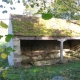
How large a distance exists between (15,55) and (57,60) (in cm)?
430

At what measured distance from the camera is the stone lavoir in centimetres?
1440

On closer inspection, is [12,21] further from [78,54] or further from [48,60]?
[78,54]

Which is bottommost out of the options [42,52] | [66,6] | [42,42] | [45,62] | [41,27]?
[45,62]

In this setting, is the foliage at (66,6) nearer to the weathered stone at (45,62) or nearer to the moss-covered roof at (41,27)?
the moss-covered roof at (41,27)

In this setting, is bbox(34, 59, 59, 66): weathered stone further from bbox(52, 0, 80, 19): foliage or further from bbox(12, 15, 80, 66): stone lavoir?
bbox(52, 0, 80, 19): foliage

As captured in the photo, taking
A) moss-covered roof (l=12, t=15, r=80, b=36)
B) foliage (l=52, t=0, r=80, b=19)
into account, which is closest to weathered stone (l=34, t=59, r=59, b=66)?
moss-covered roof (l=12, t=15, r=80, b=36)

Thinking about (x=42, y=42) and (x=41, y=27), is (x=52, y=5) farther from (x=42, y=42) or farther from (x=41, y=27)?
(x=42, y=42)

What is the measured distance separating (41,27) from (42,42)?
1.76 m

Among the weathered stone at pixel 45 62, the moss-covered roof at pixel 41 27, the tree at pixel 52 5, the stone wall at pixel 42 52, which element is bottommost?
the weathered stone at pixel 45 62

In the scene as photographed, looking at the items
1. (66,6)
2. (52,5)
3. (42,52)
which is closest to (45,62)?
(42,52)

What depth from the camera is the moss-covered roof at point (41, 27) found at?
14531mm

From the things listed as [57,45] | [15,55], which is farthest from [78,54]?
[15,55]

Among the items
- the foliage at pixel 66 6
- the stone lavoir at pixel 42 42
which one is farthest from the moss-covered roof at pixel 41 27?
the foliage at pixel 66 6

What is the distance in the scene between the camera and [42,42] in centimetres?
1716
